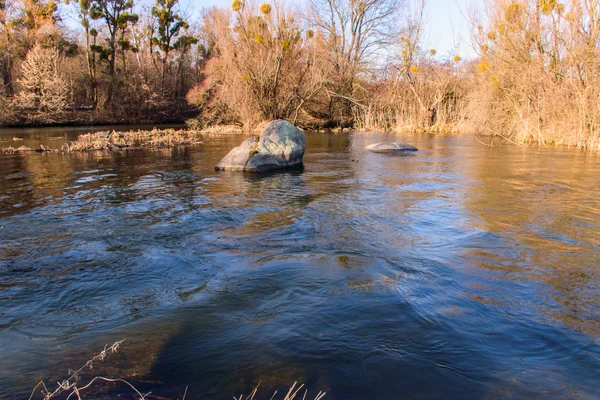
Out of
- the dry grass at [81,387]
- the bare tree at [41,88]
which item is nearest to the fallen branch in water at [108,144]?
the dry grass at [81,387]

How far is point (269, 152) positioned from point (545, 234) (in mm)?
7327

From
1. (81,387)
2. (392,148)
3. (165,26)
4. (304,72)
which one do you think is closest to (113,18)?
(165,26)

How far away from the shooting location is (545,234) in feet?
17.9

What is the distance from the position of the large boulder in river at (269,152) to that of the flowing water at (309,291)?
300cm

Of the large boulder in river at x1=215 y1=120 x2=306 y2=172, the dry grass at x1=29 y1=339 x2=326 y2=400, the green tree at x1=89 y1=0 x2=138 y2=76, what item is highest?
the green tree at x1=89 y1=0 x2=138 y2=76

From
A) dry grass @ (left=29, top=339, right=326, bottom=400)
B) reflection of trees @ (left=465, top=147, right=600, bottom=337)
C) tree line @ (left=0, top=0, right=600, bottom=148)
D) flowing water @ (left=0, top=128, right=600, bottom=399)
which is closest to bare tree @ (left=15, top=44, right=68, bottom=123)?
tree line @ (left=0, top=0, right=600, bottom=148)

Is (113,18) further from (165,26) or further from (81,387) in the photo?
(81,387)

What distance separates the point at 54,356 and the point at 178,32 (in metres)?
44.5

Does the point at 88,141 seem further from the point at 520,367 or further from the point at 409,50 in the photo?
the point at 409,50

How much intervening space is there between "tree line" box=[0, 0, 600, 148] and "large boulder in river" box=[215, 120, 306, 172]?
363 inches

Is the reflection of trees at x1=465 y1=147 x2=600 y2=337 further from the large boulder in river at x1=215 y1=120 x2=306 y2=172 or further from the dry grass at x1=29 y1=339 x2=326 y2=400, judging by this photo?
the large boulder in river at x1=215 y1=120 x2=306 y2=172

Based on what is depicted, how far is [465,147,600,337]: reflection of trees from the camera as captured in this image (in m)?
3.69

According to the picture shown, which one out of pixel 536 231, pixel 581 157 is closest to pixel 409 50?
pixel 581 157

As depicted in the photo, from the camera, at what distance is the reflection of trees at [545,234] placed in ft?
12.1
